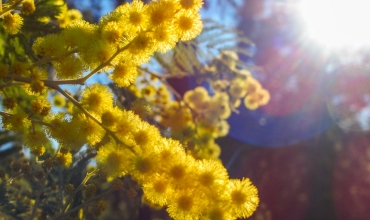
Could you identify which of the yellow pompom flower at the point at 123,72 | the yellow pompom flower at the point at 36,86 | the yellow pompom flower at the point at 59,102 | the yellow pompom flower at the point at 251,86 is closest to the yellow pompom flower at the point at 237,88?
the yellow pompom flower at the point at 251,86

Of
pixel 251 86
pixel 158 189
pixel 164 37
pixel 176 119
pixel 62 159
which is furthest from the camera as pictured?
pixel 251 86

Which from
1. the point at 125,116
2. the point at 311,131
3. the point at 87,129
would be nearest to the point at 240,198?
the point at 125,116

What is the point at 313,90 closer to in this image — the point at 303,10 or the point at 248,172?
the point at 303,10

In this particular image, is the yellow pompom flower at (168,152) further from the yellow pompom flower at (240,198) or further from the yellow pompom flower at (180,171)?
the yellow pompom flower at (240,198)

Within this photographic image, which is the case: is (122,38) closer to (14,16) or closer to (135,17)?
(135,17)

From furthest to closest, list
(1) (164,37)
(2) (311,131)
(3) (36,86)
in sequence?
(2) (311,131), (1) (164,37), (3) (36,86)

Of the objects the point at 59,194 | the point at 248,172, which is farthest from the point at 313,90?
the point at 59,194
